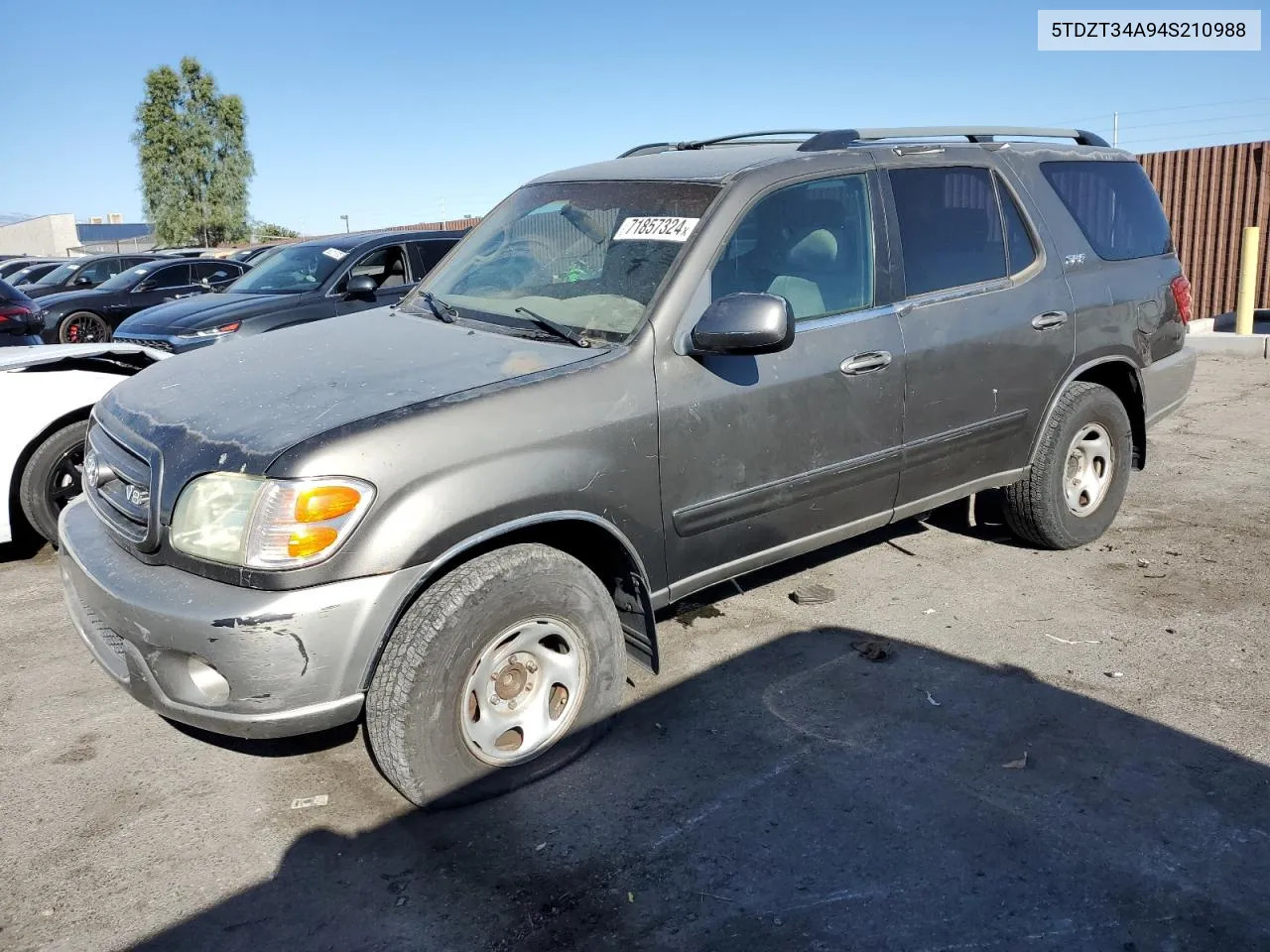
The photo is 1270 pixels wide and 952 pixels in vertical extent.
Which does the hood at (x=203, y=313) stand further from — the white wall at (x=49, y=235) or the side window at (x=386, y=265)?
the white wall at (x=49, y=235)

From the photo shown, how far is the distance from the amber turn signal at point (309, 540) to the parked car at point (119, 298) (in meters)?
11.7

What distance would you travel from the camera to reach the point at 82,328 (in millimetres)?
14383

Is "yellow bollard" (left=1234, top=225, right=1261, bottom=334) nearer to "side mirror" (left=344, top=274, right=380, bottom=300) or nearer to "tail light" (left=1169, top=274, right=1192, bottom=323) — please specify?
"tail light" (left=1169, top=274, right=1192, bottom=323)

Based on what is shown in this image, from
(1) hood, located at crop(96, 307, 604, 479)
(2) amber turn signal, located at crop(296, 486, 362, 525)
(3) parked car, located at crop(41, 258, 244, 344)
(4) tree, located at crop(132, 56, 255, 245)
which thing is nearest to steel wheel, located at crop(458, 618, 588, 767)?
(2) amber turn signal, located at crop(296, 486, 362, 525)

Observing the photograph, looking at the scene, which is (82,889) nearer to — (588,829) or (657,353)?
(588,829)

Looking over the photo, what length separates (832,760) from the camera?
3.36 m

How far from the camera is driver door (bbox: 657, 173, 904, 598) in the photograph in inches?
138

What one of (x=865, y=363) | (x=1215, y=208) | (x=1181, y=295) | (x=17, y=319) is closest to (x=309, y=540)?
(x=865, y=363)

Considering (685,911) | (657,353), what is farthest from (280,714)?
(657,353)

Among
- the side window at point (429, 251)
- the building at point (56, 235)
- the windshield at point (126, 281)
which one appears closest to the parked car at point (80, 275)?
the windshield at point (126, 281)

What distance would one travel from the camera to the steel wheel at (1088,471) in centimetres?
511

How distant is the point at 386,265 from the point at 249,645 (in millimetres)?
7113

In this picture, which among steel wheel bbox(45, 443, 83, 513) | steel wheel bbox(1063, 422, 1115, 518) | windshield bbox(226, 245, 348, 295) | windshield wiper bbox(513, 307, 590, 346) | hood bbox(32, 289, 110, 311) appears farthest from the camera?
hood bbox(32, 289, 110, 311)

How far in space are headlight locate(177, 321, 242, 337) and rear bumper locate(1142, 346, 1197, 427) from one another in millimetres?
6789
